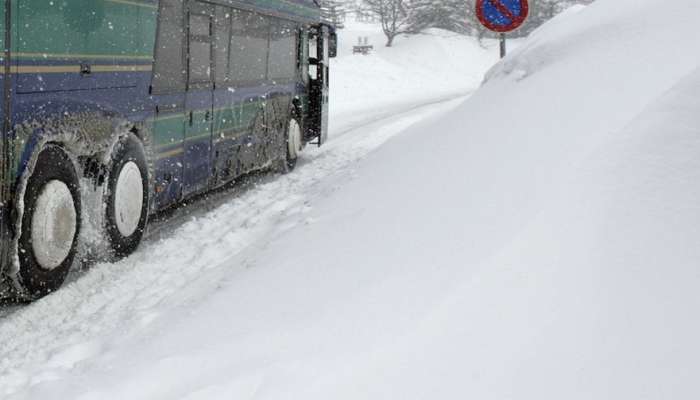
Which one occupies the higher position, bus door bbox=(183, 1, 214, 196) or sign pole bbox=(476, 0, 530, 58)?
sign pole bbox=(476, 0, 530, 58)

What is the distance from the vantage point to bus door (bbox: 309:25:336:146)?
49.8 feet

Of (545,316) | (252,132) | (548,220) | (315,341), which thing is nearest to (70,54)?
(315,341)

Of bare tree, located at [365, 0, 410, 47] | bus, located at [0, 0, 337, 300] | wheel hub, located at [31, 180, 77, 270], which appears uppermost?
bare tree, located at [365, 0, 410, 47]

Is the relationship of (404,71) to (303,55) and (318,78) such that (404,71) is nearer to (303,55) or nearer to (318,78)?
(318,78)

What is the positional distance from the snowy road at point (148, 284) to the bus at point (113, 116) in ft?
0.82

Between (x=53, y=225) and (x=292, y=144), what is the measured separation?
7902mm

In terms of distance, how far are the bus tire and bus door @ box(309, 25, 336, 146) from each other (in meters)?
0.91

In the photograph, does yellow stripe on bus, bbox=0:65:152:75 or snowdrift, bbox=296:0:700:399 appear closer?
snowdrift, bbox=296:0:700:399

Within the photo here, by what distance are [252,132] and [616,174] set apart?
310 inches

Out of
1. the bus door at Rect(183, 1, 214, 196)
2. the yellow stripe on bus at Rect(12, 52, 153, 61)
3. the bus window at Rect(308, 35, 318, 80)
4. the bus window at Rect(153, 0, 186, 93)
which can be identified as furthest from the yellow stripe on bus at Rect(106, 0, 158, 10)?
the bus window at Rect(308, 35, 318, 80)

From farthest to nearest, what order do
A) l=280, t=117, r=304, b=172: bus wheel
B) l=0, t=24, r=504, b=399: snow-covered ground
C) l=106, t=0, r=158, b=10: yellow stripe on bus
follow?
1. l=280, t=117, r=304, b=172: bus wheel
2. l=106, t=0, r=158, b=10: yellow stripe on bus
3. l=0, t=24, r=504, b=399: snow-covered ground

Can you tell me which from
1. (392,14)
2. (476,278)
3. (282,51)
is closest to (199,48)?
(282,51)

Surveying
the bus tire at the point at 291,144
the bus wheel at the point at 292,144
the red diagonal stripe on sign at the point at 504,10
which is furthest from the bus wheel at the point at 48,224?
the bus wheel at the point at 292,144

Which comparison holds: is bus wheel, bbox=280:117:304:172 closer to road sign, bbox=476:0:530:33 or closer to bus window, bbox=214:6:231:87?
bus window, bbox=214:6:231:87
